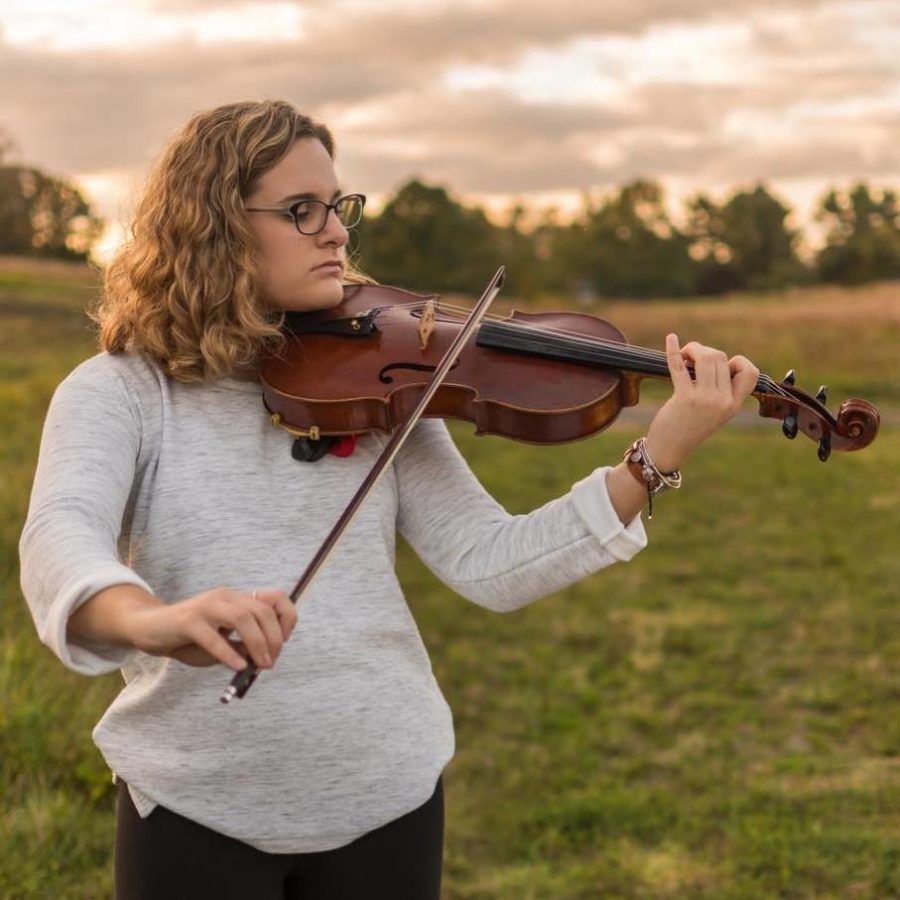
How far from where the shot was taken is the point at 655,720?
489 cm

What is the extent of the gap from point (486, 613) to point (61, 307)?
53.5ft

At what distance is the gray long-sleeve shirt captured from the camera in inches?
66.2

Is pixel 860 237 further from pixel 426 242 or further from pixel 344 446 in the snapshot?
pixel 344 446

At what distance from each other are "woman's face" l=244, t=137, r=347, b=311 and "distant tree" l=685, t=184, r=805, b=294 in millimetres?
48569

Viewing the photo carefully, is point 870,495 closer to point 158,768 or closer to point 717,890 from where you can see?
point 717,890

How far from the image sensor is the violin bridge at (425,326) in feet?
6.56

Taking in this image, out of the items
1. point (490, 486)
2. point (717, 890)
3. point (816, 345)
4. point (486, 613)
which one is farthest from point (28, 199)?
point (717, 890)

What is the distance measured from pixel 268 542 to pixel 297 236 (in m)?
0.44

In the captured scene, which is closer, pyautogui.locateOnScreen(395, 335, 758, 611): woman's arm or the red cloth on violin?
pyautogui.locateOnScreen(395, 335, 758, 611): woman's arm

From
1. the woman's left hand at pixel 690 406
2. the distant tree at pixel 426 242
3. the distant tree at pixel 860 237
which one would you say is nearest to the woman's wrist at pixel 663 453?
the woman's left hand at pixel 690 406

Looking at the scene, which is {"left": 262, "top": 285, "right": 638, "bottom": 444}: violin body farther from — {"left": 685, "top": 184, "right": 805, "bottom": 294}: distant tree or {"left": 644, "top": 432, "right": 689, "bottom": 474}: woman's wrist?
{"left": 685, "top": 184, "right": 805, "bottom": 294}: distant tree

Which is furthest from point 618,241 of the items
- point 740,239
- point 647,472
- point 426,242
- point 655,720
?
point 647,472

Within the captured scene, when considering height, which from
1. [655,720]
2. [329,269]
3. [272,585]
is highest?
[329,269]

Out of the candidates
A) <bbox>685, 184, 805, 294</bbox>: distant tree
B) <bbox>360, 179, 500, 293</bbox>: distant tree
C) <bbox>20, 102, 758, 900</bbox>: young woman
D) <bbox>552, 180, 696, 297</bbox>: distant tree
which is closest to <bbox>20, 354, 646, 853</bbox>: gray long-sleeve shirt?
<bbox>20, 102, 758, 900</bbox>: young woman
